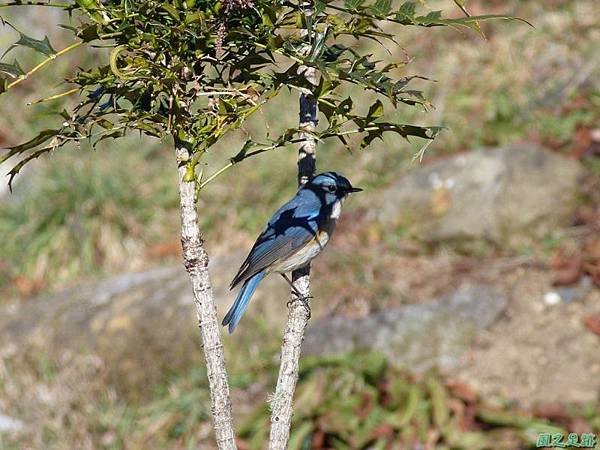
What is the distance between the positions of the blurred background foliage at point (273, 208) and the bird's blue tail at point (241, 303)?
167 centimetres

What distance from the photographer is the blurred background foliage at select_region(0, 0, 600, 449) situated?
573cm

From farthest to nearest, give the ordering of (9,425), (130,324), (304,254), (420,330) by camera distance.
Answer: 1. (130,324)
2. (9,425)
3. (420,330)
4. (304,254)

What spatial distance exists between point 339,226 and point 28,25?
601cm

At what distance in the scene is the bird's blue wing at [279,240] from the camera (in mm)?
4086

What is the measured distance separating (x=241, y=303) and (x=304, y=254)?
1.23 feet

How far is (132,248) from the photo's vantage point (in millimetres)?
8789

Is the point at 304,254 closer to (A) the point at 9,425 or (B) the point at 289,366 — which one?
(B) the point at 289,366

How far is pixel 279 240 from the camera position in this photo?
14.3 feet

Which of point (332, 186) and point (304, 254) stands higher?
point (332, 186)

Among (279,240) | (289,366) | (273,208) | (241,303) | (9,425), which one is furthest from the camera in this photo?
(273,208)

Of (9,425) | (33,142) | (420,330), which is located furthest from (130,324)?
(33,142)

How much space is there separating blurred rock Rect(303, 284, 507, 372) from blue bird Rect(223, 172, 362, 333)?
1.99m

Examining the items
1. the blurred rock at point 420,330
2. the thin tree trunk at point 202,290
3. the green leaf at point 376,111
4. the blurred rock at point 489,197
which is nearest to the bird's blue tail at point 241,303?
the thin tree trunk at point 202,290

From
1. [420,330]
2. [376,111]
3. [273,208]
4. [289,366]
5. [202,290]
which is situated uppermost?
[376,111]
